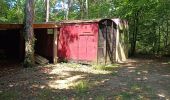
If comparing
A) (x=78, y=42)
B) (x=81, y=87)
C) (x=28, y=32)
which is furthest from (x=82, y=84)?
(x=78, y=42)

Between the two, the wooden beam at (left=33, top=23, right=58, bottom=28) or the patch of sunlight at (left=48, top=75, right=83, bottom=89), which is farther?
the wooden beam at (left=33, top=23, right=58, bottom=28)

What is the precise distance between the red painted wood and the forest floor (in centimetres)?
229

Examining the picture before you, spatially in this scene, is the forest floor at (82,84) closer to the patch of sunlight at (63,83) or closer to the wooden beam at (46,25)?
the patch of sunlight at (63,83)

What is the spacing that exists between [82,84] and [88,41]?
6429 millimetres

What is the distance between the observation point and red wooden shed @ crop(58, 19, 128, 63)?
56.6 feet

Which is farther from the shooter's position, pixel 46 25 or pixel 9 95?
pixel 46 25

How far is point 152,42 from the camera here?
2641 cm

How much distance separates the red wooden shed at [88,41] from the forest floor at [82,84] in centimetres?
217

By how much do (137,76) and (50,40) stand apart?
751 cm

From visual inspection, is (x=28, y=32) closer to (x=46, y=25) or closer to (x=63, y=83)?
(x=46, y=25)

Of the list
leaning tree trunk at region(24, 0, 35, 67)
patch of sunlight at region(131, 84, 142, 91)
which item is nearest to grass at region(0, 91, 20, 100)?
patch of sunlight at region(131, 84, 142, 91)

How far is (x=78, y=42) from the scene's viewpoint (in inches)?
710

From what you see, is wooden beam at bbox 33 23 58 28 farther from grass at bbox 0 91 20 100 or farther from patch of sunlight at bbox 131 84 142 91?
grass at bbox 0 91 20 100

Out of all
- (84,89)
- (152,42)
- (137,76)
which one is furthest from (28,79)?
(152,42)
